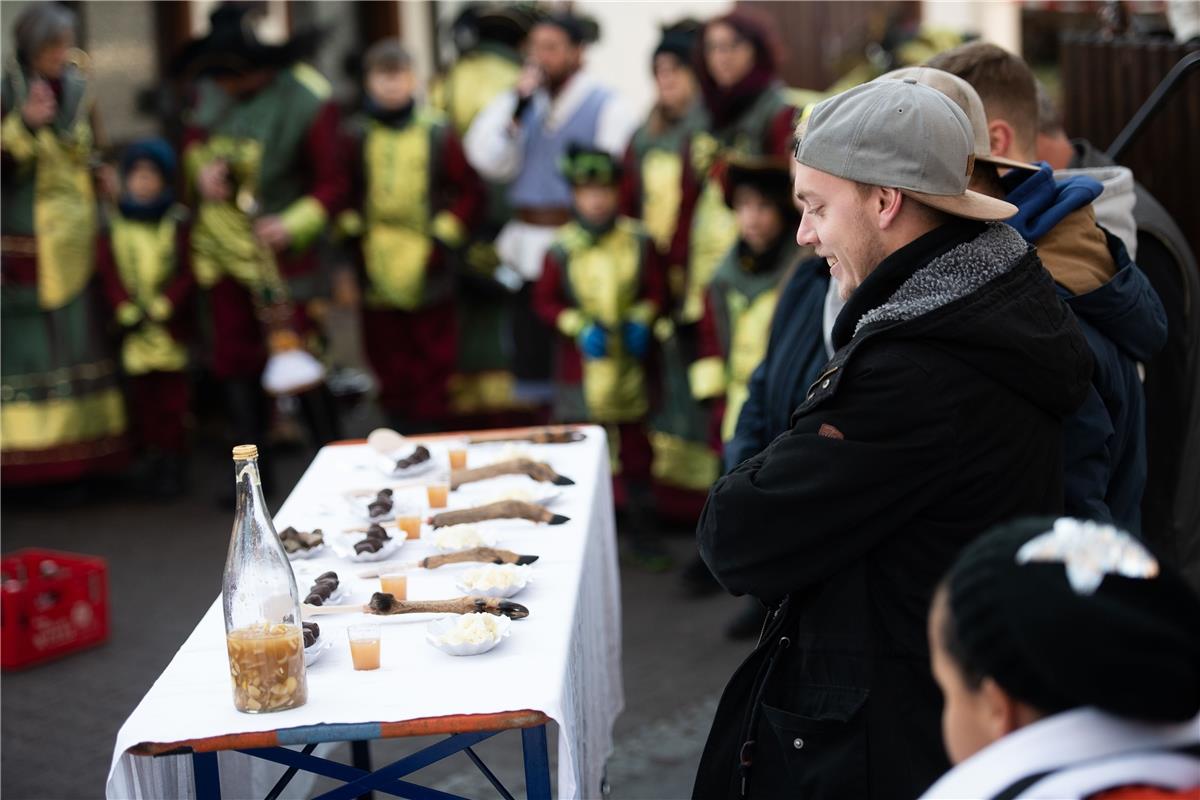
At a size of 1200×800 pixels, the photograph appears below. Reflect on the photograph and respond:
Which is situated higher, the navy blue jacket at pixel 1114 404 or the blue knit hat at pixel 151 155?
the blue knit hat at pixel 151 155

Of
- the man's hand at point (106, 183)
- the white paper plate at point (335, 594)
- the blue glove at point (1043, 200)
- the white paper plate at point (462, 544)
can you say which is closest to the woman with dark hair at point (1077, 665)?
the blue glove at point (1043, 200)

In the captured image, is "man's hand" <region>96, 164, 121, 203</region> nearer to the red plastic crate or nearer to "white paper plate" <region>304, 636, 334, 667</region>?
the red plastic crate

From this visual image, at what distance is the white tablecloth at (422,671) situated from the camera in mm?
2262

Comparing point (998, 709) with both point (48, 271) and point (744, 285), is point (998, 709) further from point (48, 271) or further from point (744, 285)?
point (48, 271)

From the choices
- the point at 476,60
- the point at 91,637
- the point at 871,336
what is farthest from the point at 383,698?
the point at 476,60

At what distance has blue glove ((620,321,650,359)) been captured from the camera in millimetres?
5586

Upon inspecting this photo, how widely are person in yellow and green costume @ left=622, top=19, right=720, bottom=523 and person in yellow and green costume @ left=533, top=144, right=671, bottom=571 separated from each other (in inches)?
4.8

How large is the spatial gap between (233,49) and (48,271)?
1273mm

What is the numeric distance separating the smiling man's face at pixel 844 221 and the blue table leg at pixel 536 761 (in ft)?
2.81

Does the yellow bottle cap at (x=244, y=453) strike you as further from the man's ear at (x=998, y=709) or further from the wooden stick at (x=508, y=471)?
the man's ear at (x=998, y=709)

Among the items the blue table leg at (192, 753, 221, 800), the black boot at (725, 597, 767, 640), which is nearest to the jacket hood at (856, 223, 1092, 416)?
the blue table leg at (192, 753, 221, 800)

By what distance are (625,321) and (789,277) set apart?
7.60ft

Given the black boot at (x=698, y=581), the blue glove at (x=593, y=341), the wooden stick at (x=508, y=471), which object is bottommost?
the black boot at (x=698, y=581)

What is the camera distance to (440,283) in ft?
22.8
